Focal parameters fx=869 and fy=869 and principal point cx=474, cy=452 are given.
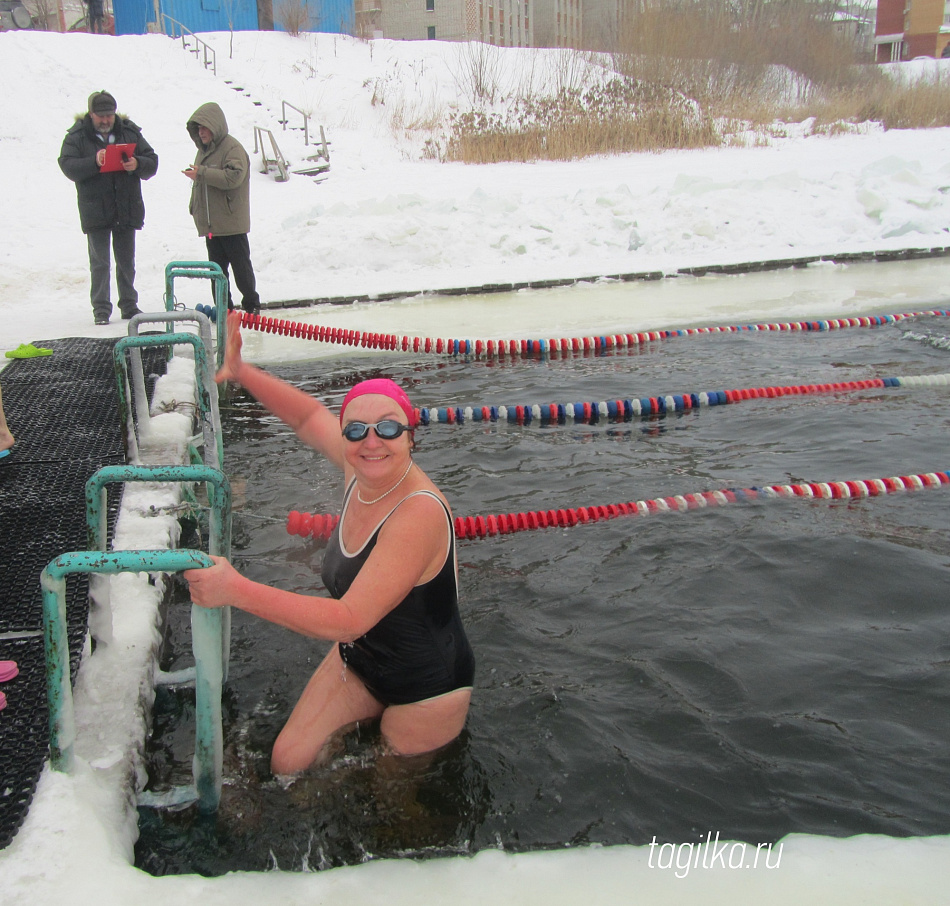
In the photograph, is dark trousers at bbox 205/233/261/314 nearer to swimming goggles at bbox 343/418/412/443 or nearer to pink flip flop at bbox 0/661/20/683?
pink flip flop at bbox 0/661/20/683

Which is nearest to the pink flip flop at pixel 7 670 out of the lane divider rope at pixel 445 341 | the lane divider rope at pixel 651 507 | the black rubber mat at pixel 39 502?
the black rubber mat at pixel 39 502

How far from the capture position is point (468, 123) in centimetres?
1988

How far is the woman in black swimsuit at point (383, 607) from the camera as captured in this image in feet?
8.58

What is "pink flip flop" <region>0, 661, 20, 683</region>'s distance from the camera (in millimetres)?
2963

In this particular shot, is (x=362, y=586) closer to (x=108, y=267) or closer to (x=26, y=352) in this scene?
(x=26, y=352)

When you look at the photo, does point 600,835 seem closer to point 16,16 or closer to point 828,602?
point 828,602

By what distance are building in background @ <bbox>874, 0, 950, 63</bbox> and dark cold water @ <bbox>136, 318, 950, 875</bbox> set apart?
55402 mm

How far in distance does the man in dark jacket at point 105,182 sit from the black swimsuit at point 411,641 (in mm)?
6611

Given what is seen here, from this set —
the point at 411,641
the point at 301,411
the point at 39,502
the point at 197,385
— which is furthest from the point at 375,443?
the point at 39,502

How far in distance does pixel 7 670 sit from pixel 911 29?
206 feet

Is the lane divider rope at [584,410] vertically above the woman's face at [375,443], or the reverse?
the woman's face at [375,443]

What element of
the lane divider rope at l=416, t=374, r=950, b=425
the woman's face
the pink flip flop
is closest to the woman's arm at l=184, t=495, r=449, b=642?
the woman's face

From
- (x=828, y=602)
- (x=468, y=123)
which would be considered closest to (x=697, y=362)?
(x=828, y=602)

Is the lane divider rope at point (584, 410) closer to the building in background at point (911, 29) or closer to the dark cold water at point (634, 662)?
the dark cold water at point (634, 662)
